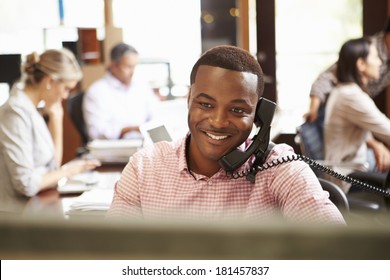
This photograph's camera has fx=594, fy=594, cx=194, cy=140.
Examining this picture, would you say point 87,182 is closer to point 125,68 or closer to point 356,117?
point 356,117

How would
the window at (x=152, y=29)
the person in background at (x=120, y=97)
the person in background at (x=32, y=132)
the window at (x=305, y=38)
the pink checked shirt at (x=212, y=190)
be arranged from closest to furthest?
the pink checked shirt at (x=212, y=190) → the person in background at (x=32, y=132) → the window at (x=305, y=38) → the person in background at (x=120, y=97) → the window at (x=152, y=29)

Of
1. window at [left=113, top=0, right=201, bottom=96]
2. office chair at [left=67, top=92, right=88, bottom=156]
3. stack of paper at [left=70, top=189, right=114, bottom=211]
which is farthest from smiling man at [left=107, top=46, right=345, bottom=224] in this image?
window at [left=113, top=0, right=201, bottom=96]

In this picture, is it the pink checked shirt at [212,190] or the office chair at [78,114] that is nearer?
the pink checked shirt at [212,190]

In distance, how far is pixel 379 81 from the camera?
244cm

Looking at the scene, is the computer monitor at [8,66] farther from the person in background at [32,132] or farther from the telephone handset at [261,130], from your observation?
the telephone handset at [261,130]

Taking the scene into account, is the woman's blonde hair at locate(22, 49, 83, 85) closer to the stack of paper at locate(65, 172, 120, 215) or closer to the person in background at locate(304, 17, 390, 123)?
the stack of paper at locate(65, 172, 120, 215)

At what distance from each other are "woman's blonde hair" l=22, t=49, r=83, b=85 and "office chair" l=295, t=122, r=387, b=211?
0.77m

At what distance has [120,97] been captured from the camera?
3.09 metres

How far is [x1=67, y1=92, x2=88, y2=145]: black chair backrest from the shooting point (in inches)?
121

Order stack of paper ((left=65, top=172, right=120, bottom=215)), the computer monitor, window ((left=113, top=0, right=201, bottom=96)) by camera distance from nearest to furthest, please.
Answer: stack of paper ((left=65, top=172, right=120, bottom=215))
the computer monitor
window ((left=113, top=0, right=201, bottom=96))

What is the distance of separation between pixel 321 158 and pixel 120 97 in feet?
4.23

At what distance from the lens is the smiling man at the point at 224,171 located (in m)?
0.87

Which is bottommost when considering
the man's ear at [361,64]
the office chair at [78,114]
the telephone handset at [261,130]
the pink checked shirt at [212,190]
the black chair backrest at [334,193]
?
the office chair at [78,114]

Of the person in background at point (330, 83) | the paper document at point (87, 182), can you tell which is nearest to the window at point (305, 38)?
the person in background at point (330, 83)
